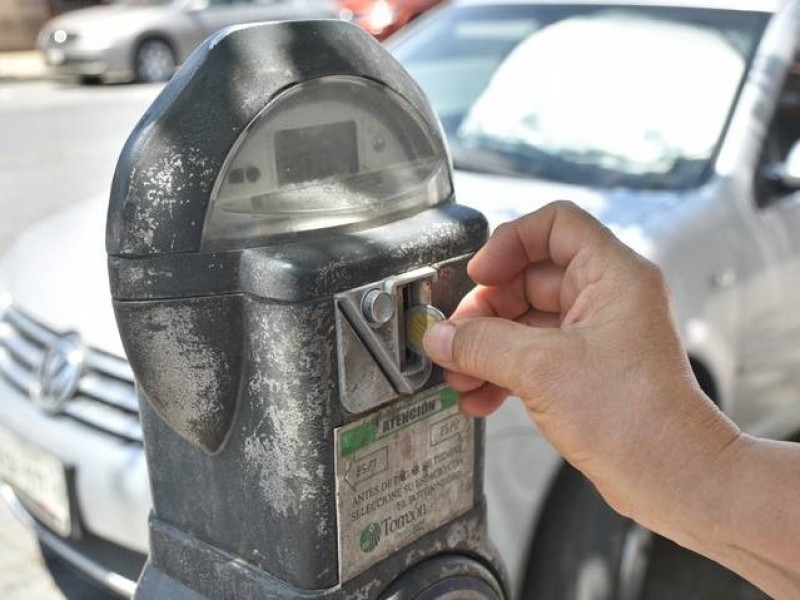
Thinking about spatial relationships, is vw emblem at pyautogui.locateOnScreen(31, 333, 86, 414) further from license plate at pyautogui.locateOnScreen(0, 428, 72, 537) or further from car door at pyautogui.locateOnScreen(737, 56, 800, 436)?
car door at pyautogui.locateOnScreen(737, 56, 800, 436)

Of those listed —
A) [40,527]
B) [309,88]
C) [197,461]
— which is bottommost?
[40,527]

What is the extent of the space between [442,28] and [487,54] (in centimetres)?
32

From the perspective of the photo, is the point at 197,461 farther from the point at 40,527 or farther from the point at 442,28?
the point at 442,28

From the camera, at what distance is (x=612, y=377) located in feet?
3.84

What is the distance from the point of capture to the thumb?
1187 millimetres

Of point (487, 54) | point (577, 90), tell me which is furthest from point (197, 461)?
point (487, 54)

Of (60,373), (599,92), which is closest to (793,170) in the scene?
(599,92)

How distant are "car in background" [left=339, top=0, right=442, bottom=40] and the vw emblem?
732cm

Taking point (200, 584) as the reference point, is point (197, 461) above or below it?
above

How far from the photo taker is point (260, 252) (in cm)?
119

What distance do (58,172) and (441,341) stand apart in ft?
22.4

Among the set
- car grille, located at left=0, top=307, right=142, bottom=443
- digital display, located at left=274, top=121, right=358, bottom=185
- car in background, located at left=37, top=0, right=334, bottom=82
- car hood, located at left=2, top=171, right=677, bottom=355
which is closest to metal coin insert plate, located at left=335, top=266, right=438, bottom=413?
digital display, located at left=274, top=121, right=358, bottom=185

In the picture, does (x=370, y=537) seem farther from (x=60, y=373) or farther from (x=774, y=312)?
(x=774, y=312)

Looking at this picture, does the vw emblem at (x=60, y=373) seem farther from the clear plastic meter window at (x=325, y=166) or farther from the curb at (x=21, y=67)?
the curb at (x=21, y=67)
